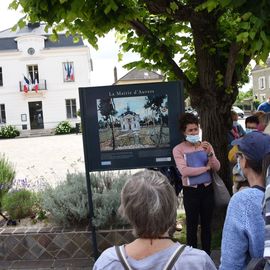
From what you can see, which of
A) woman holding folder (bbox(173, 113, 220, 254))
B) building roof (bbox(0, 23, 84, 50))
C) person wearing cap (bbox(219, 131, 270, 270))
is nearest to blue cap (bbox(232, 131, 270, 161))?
person wearing cap (bbox(219, 131, 270, 270))

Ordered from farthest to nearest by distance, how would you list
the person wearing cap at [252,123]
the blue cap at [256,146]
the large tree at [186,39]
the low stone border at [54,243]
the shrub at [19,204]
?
the person wearing cap at [252,123], the shrub at [19,204], the low stone border at [54,243], the large tree at [186,39], the blue cap at [256,146]

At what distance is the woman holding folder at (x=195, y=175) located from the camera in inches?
207

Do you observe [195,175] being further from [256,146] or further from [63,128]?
[63,128]

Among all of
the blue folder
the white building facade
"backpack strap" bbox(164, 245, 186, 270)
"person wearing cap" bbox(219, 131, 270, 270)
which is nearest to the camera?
"backpack strap" bbox(164, 245, 186, 270)

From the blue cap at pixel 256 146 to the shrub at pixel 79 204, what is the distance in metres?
3.67

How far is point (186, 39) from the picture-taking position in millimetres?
7176

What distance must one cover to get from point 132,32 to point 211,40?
1.21 m

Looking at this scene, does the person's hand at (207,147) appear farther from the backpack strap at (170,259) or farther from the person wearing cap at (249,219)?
the backpack strap at (170,259)

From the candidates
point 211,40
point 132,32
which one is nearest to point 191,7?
point 211,40

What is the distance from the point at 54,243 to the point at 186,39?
3542 mm

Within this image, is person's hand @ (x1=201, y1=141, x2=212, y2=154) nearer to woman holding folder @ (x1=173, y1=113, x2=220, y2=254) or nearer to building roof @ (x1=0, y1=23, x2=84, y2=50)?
woman holding folder @ (x1=173, y1=113, x2=220, y2=254)

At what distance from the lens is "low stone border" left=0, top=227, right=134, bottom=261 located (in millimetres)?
5957

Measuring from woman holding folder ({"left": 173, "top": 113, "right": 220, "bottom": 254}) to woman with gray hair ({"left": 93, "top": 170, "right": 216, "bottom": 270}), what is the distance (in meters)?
A: 3.03

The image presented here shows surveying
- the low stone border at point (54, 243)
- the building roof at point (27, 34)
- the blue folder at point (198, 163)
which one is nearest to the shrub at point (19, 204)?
the low stone border at point (54, 243)
